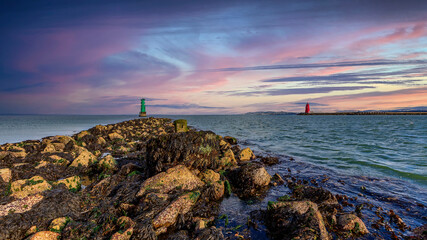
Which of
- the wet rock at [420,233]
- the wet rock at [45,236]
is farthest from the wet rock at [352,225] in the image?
the wet rock at [45,236]

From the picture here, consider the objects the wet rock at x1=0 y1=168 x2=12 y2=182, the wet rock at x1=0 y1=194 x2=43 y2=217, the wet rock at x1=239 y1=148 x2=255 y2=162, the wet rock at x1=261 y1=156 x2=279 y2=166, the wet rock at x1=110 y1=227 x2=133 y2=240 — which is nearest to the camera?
the wet rock at x1=110 y1=227 x2=133 y2=240

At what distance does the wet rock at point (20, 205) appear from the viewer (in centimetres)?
589

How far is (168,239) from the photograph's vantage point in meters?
5.24

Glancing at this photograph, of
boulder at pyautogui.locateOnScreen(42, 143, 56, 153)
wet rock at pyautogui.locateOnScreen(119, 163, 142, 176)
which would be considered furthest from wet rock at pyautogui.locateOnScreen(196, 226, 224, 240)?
boulder at pyautogui.locateOnScreen(42, 143, 56, 153)

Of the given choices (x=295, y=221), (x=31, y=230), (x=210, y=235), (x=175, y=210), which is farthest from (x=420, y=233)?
(x=31, y=230)

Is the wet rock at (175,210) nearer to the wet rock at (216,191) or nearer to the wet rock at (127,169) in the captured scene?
the wet rock at (216,191)

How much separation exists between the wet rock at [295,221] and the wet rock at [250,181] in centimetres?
226

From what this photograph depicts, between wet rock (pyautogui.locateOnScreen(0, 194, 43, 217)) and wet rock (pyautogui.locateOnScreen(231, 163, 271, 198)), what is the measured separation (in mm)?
7114

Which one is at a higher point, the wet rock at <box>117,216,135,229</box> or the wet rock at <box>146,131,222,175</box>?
the wet rock at <box>146,131,222,175</box>

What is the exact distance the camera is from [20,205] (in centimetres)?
615

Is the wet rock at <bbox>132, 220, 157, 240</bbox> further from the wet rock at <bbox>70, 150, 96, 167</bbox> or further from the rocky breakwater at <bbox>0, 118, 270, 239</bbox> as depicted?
the wet rock at <bbox>70, 150, 96, 167</bbox>

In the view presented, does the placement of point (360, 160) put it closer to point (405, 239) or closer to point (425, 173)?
point (425, 173)

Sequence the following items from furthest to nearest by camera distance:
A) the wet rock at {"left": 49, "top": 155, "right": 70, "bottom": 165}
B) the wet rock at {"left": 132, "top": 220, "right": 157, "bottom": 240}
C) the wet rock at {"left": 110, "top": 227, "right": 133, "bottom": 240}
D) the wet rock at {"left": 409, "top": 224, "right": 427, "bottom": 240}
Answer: the wet rock at {"left": 49, "top": 155, "right": 70, "bottom": 165}
the wet rock at {"left": 409, "top": 224, "right": 427, "bottom": 240}
the wet rock at {"left": 132, "top": 220, "right": 157, "bottom": 240}
the wet rock at {"left": 110, "top": 227, "right": 133, "bottom": 240}

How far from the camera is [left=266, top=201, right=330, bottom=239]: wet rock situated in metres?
4.95
